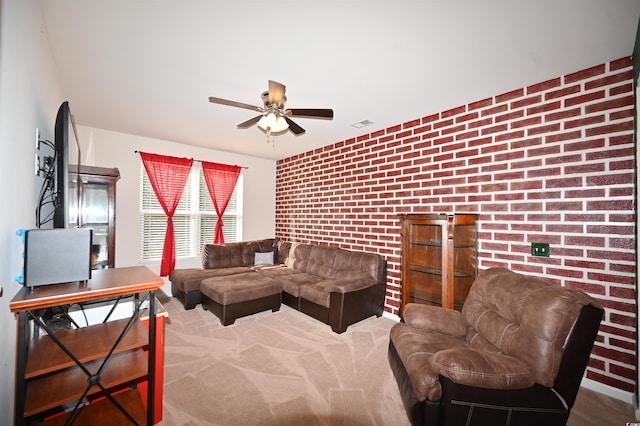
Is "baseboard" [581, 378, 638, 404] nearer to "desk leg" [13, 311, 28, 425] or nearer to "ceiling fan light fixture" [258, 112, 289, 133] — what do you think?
"ceiling fan light fixture" [258, 112, 289, 133]

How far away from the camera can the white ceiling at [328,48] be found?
5.20 ft

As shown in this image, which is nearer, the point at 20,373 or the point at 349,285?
the point at 20,373

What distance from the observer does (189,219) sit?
15.6 feet

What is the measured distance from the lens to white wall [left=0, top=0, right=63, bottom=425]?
1110 millimetres

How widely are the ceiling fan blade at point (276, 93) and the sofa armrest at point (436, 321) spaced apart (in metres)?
2.11

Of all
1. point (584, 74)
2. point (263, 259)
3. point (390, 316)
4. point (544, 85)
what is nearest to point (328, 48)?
point (544, 85)

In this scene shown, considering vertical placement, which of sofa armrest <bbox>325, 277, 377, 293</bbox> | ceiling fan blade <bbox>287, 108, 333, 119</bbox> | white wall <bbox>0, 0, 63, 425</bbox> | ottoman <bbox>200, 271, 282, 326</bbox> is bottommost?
ottoman <bbox>200, 271, 282, 326</bbox>

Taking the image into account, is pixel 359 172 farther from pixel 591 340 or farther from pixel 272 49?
pixel 591 340

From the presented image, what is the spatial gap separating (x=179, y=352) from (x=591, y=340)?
10.3 feet

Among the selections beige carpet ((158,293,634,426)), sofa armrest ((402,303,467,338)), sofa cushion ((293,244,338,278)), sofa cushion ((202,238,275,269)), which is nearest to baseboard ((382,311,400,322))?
beige carpet ((158,293,634,426))

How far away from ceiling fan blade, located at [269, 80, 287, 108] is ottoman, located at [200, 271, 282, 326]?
226 cm

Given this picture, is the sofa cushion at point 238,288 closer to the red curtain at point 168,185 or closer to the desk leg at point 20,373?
the red curtain at point 168,185

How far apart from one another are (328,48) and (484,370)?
91.4 inches

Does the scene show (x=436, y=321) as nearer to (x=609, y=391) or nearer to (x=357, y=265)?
(x=609, y=391)
